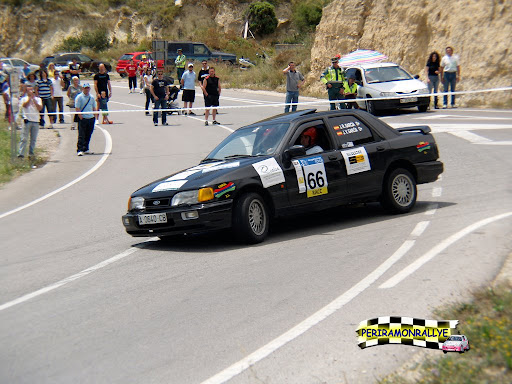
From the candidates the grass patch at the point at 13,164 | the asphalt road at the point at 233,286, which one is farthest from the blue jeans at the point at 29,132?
the asphalt road at the point at 233,286

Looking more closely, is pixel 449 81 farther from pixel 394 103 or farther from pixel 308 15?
pixel 308 15

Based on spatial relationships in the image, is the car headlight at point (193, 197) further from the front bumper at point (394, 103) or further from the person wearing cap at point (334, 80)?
the front bumper at point (394, 103)

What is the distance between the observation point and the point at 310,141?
10.7 metres

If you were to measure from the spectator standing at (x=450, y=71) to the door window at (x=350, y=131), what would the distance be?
54.0 feet

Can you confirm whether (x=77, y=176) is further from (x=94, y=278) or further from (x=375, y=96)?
(x=375, y=96)

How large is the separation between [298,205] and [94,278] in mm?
2965

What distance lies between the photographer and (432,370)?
4.83 metres

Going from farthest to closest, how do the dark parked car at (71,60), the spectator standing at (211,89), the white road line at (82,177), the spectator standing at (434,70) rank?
the dark parked car at (71,60), the spectator standing at (434,70), the spectator standing at (211,89), the white road line at (82,177)

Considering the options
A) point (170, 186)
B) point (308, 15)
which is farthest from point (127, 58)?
point (170, 186)

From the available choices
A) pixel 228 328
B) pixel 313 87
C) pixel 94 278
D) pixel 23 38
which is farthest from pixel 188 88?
pixel 23 38

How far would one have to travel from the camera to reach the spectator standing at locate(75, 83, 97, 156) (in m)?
20.4

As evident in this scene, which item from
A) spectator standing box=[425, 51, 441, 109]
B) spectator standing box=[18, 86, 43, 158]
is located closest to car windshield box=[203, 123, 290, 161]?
spectator standing box=[18, 86, 43, 158]

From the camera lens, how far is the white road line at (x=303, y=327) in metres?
5.39

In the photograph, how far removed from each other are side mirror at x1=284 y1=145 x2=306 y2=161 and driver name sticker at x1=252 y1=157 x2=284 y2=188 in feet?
0.64
